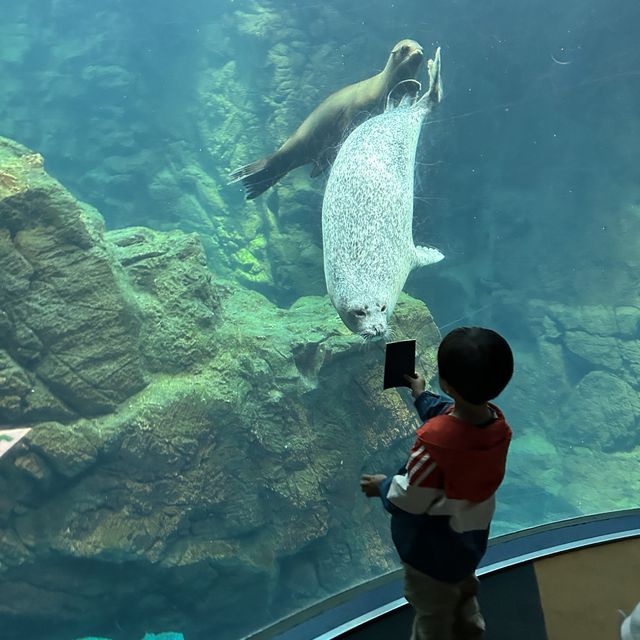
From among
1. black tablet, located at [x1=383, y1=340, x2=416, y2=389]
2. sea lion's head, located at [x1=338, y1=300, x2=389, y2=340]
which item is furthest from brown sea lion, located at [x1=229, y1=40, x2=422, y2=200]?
black tablet, located at [x1=383, y1=340, x2=416, y2=389]

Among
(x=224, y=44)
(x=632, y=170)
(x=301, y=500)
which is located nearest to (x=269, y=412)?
(x=301, y=500)

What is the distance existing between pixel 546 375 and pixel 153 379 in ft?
27.4

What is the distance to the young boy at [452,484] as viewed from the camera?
1016 mm

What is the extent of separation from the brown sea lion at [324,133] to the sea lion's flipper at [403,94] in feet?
0.71

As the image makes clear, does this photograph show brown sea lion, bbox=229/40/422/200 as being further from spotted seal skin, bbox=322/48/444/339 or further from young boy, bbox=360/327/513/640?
young boy, bbox=360/327/513/640

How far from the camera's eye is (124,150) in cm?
1296

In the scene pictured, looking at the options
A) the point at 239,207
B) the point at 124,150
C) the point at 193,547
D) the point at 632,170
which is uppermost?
the point at 124,150

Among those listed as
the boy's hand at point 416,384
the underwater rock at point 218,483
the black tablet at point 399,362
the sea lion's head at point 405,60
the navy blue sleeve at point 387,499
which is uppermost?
the sea lion's head at point 405,60

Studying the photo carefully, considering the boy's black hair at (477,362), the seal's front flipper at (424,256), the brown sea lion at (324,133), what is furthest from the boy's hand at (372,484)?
the brown sea lion at (324,133)

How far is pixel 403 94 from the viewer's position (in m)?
4.23

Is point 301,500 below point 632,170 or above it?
below

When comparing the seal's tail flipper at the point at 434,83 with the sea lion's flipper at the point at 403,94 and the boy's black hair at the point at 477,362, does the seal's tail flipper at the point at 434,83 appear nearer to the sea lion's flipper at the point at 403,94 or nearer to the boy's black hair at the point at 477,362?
the sea lion's flipper at the point at 403,94

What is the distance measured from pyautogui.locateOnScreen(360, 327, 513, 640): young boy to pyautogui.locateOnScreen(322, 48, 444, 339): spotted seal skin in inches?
50.4

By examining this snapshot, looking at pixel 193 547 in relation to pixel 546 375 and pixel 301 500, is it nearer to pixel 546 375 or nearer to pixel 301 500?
pixel 301 500
